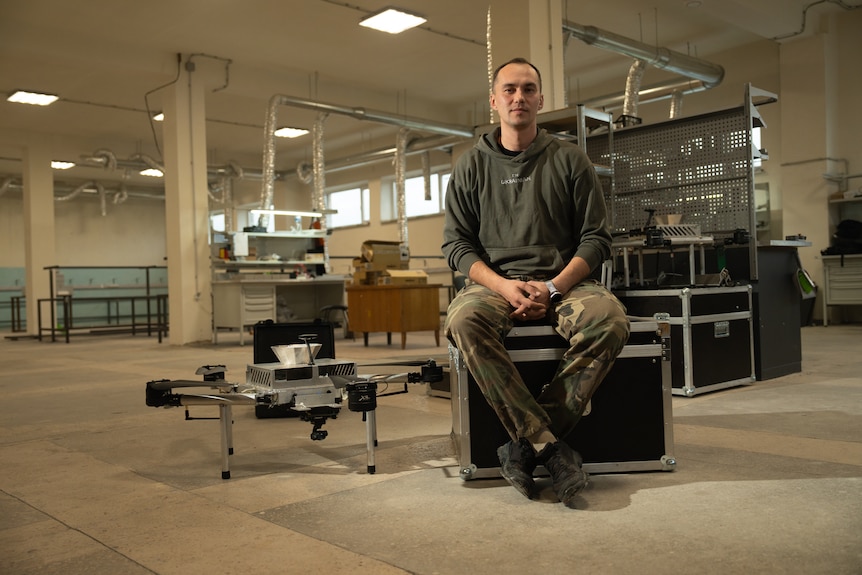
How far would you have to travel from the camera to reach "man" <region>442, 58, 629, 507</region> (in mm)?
2016

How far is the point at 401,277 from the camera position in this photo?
7727 mm

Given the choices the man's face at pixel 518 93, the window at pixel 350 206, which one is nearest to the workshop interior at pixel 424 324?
the man's face at pixel 518 93

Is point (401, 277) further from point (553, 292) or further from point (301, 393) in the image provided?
point (553, 292)

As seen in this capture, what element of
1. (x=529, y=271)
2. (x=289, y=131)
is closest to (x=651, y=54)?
(x=289, y=131)

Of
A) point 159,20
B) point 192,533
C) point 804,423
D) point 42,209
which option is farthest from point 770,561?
point 42,209

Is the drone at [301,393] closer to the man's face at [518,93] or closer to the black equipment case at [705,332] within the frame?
the man's face at [518,93]

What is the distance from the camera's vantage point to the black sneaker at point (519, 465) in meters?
1.95

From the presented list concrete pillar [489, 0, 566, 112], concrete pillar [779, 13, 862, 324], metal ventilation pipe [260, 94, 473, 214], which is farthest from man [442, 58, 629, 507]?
concrete pillar [779, 13, 862, 324]

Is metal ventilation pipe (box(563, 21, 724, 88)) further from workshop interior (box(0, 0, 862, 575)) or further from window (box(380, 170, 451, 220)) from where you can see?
window (box(380, 170, 451, 220))

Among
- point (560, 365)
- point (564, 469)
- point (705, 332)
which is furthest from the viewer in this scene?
point (705, 332)

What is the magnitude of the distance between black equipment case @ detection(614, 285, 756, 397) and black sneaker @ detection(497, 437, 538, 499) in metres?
1.89

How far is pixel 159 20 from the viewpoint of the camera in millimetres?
7902

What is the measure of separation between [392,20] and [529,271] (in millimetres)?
6137

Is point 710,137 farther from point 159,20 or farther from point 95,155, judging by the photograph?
point 95,155
